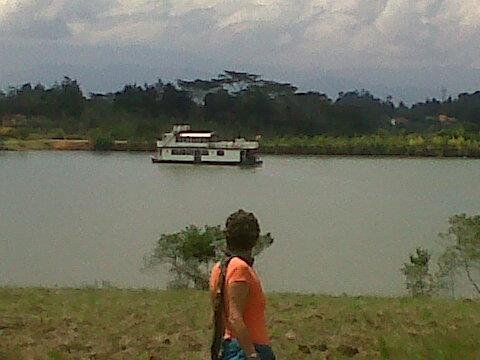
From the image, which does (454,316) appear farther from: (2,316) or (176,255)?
(176,255)

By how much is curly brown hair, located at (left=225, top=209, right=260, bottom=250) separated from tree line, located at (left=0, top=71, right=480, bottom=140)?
39.9m

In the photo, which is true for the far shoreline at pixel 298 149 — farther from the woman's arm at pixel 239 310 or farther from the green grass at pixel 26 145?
the woman's arm at pixel 239 310

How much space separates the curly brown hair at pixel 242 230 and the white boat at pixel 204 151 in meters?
30.7

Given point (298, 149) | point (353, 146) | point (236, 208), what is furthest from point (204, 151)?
point (236, 208)

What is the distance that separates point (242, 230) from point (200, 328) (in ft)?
8.87

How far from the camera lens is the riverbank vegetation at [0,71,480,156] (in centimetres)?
4159

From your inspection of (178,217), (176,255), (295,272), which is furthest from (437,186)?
(176,255)

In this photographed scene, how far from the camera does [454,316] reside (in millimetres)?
5926

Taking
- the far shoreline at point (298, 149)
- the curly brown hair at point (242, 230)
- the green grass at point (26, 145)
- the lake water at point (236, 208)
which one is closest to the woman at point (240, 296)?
the curly brown hair at point (242, 230)

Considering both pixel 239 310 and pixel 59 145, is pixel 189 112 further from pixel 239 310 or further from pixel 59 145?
pixel 239 310

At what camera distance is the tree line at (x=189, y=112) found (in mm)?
45438

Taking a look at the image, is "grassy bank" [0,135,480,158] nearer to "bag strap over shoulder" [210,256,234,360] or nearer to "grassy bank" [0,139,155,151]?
"grassy bank" [0,139,155,151]

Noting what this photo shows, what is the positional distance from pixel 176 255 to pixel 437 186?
15742 mm

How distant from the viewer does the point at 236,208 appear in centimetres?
1844
